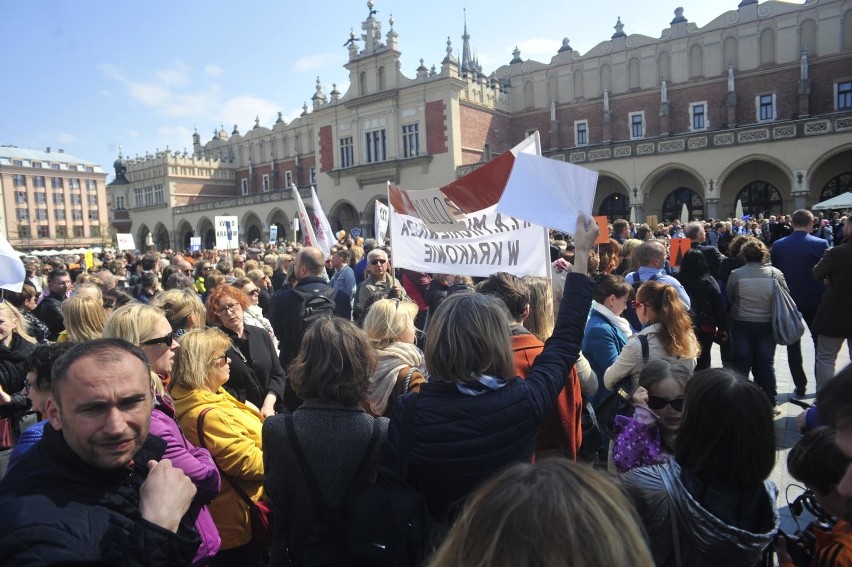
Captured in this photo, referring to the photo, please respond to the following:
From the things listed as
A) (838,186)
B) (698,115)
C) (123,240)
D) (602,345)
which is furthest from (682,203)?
(602,345)

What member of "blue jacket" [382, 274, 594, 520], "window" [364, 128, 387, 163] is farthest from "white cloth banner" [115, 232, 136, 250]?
"blue jacket" [382, 274, 594, 520]

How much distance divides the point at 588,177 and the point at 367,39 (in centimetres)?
3242

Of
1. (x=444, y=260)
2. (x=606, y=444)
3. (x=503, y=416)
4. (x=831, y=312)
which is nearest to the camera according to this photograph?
(x=503, y=416)

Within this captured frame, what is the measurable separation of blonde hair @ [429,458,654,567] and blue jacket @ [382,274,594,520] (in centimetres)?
84

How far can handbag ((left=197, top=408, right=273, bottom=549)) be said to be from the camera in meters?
2.47

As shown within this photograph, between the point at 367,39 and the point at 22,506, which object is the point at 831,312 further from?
the point at 367,39

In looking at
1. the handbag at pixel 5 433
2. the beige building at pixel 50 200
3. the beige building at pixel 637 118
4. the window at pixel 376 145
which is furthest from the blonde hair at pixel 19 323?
the beige building at pixel 50 200

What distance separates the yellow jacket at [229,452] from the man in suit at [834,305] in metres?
4.92

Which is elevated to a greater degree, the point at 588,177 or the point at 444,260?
the point at 588,177

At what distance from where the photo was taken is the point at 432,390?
2.00 m

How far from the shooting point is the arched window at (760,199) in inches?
974

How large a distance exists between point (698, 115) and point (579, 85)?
6.69m

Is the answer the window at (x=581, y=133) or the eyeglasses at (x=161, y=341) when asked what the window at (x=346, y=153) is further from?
the eyeglasses at (x=161, y=341)

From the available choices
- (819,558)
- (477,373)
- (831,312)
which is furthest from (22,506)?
(831,312)
